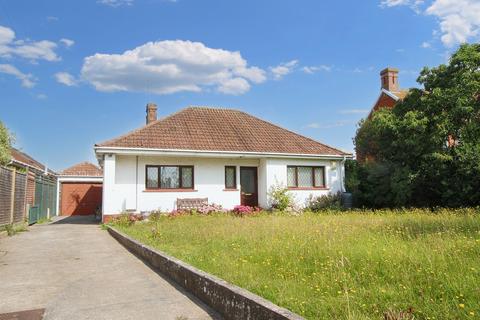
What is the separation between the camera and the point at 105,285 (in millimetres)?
7035

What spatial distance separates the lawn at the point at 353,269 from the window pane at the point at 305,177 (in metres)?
12.7

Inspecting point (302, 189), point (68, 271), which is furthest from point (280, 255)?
point (302, 189)

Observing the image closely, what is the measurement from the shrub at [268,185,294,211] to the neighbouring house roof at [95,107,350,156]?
6.70 feet

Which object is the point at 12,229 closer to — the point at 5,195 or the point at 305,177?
the point at 5,195

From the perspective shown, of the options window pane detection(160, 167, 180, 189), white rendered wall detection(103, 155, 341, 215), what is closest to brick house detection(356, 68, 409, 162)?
white rendered wall detection(103, 155, 341, 215)

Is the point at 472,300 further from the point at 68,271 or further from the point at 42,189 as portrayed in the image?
the point at 42,189

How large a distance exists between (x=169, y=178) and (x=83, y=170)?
17.0 metres

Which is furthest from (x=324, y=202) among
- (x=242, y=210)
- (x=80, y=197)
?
(x=80, y=197)

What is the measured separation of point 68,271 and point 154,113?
18095mm

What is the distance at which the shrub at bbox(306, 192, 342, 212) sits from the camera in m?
21.4

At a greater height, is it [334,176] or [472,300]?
[334,176]

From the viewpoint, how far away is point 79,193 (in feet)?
107

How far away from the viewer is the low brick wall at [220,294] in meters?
4.32

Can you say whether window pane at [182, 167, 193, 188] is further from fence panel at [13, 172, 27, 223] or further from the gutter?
fence panel at [13, 172, 27, 223]
